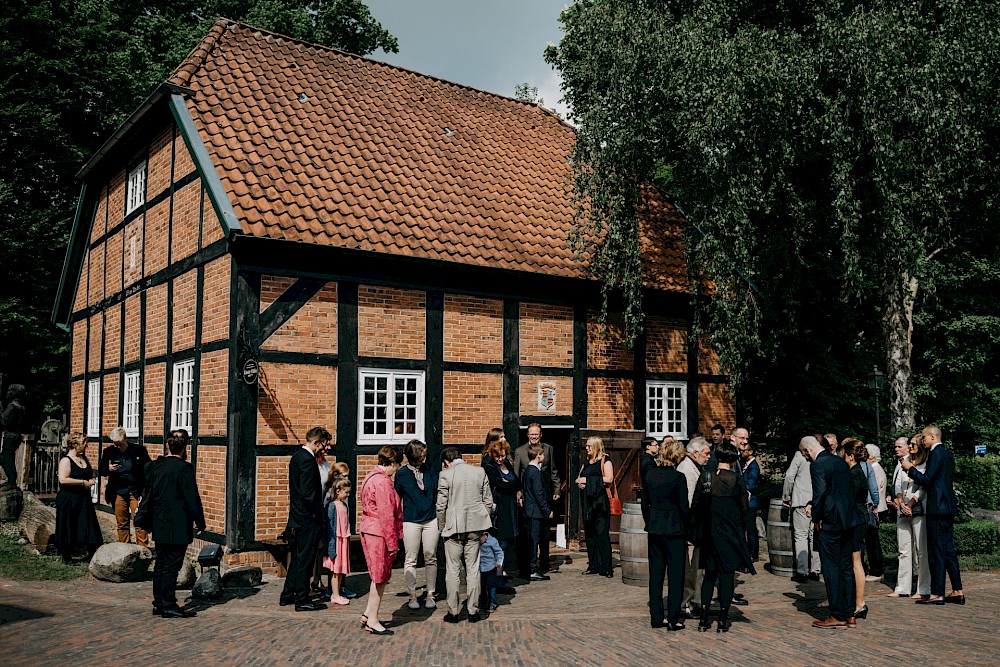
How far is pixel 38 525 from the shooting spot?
1292 centimetres

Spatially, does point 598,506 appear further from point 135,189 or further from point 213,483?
point 135,189

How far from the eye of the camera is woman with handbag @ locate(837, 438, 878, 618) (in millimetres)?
8703

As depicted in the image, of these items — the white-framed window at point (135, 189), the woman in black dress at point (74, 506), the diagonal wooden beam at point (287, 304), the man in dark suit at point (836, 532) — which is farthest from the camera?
the white-framed window at point (135, 189)

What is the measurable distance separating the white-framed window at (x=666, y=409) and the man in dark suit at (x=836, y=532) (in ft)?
22.7

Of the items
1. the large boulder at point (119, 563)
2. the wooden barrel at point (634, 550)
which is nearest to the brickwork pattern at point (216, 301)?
the large boulder at point (119, 563)

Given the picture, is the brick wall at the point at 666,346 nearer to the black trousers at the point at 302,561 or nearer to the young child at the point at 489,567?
the young child at the point at 489,567

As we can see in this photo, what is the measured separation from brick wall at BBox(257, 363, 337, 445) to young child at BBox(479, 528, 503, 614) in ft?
12.2

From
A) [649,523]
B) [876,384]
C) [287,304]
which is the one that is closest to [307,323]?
[287,304]

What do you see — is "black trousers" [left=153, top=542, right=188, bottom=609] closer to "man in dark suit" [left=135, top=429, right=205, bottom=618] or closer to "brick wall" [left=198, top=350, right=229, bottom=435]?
"man in dark suit" [left=135, top=429, right=205, bottom=618]

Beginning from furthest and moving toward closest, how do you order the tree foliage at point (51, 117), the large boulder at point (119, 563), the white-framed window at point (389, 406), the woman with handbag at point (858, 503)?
1. the tree foliage at point (51, 117)
2. the white-framed window at point (389, 406)
3. the large boulder at point (119, 563)
4. the woman with handbag at point (858, 503)

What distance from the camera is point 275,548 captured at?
1070 cm

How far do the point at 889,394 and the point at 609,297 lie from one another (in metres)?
4.96

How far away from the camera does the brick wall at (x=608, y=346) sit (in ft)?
48.7

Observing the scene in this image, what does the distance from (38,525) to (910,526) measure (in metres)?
12.4
